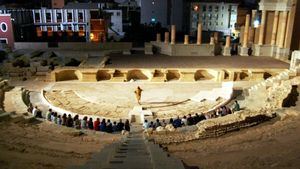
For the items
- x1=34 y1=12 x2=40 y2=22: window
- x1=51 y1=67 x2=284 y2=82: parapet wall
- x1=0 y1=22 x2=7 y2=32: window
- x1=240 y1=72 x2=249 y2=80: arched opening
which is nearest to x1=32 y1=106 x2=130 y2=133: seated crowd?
x1=51 y1=67 x2=284 y2=82: parapet wall

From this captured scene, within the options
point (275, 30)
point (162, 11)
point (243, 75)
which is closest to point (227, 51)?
point (275, 30)

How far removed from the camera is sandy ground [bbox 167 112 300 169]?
7.35 meters

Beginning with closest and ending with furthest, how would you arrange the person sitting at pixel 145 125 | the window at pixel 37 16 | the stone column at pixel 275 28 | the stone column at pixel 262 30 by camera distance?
the person sitting at pixel 145 125
the stone column at pixel 275 28
the stone column at pixel 262 30
the window at pixel 37 16

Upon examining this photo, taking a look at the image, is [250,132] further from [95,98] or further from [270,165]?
[95,98]

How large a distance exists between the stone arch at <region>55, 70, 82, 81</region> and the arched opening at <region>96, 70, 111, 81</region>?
1180mm

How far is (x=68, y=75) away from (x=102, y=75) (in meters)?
2.29

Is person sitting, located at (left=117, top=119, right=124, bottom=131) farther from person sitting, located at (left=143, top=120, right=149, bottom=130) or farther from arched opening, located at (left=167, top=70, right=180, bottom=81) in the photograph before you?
arched opening, located at (left=167, top=70, right=180, bottom=81)

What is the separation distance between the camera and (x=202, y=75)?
21750mm

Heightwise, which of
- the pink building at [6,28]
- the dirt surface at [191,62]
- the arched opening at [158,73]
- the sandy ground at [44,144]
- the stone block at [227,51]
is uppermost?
the pink building at [6,28]

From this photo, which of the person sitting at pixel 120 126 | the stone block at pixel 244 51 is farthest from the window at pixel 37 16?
the person sitting at pixel 120 126

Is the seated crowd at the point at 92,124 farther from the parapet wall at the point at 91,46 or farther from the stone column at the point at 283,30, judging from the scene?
the stone column at the point at 283,30

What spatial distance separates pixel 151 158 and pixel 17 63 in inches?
779

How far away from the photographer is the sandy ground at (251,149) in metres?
7.35

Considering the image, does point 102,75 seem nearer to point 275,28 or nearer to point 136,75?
point 136,75
